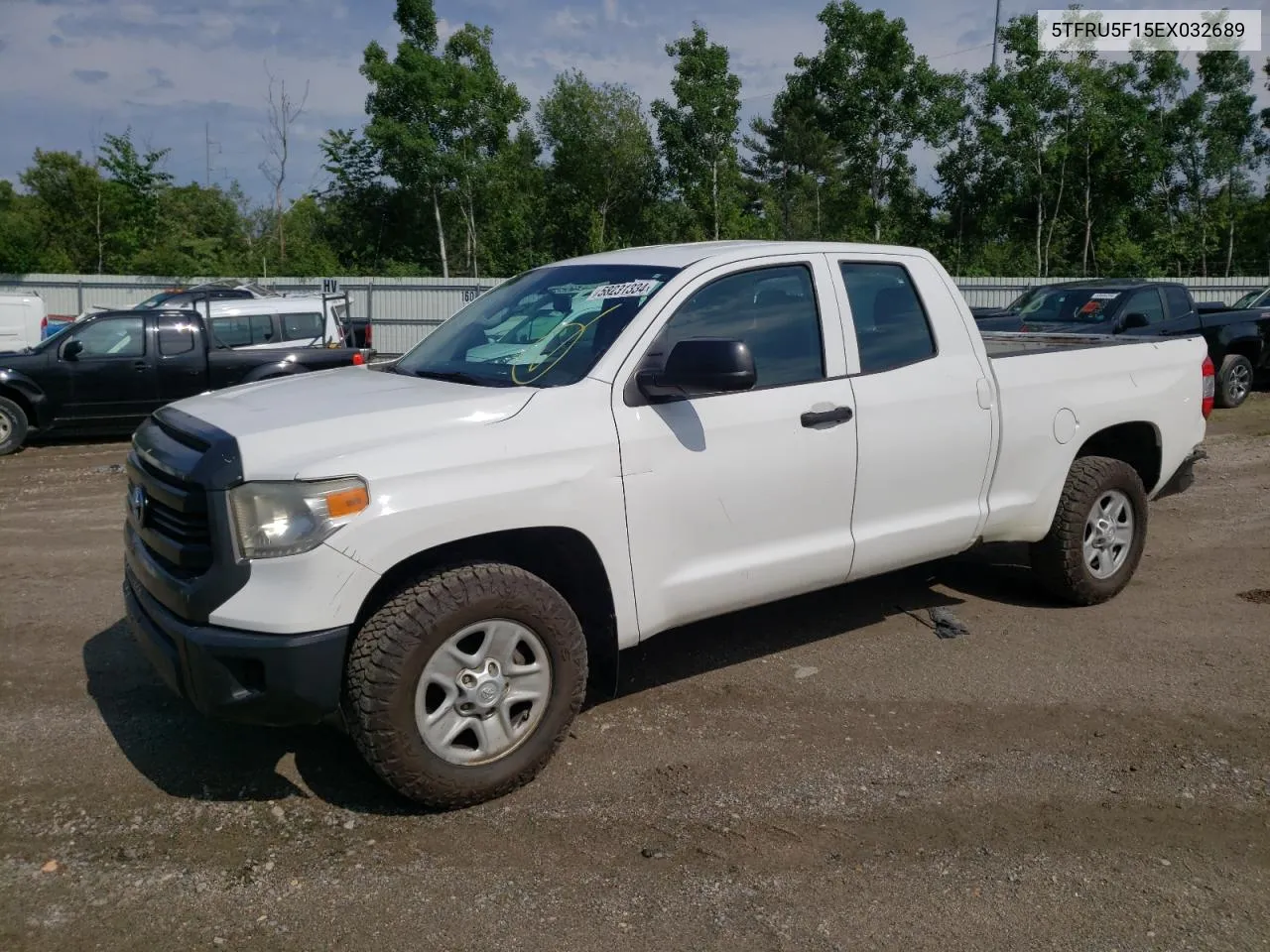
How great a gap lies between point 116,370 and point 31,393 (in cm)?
90

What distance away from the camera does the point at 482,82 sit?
115 ft

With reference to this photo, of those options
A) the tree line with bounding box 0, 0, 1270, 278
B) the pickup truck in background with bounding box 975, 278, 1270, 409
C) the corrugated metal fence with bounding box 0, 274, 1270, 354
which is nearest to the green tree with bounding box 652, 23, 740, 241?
the tree line with bounding box 0, 0, 1270, 278

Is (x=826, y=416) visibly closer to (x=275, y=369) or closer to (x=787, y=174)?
(x=275, y=369)

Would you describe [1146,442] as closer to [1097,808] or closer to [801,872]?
[1097,808]

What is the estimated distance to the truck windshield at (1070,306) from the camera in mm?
14078

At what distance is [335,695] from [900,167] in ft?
110

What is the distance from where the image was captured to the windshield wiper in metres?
4.09

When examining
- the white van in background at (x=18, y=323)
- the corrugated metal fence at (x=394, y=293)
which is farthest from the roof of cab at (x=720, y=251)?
the corrugated metal fence at (x=394, y=293)

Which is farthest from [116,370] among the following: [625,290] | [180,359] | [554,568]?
[554,568]

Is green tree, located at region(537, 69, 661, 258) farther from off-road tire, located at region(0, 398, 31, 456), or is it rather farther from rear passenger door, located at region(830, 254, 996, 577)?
rear passenger door, located at region(830, 254, 996, 577)

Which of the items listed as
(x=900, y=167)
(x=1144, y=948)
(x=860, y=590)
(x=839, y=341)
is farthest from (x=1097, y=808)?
(x=900, y=167)

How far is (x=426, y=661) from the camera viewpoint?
3496mm

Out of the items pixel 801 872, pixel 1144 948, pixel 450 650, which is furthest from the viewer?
pixel 450 650

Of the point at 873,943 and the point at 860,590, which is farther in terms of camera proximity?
the point at 860,590
